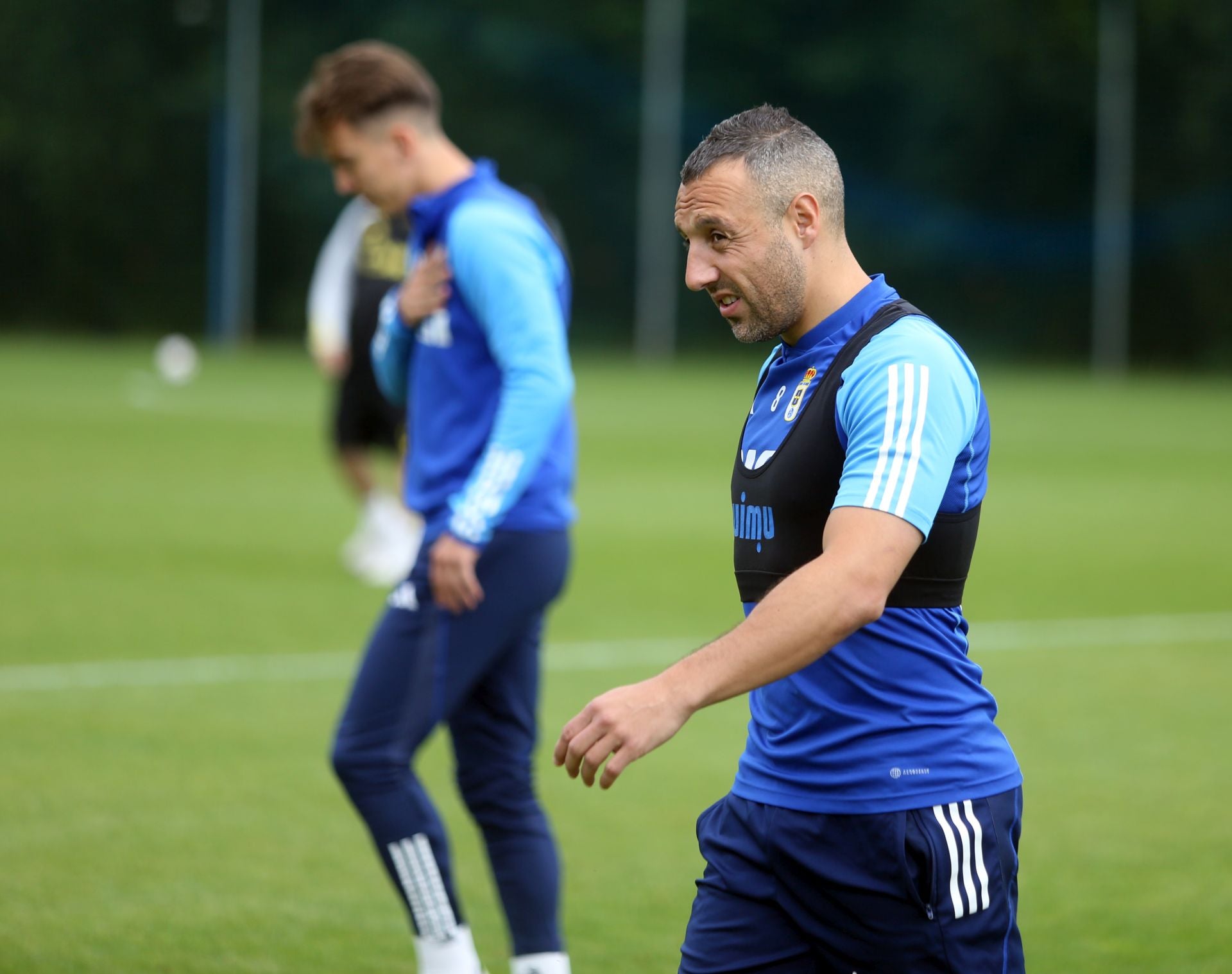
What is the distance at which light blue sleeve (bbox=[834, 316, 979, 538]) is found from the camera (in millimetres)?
2957

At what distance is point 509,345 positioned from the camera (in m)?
4.64

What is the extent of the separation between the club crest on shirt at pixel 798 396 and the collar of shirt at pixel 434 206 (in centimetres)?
186

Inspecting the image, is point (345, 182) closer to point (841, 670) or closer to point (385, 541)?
point (841, 670)

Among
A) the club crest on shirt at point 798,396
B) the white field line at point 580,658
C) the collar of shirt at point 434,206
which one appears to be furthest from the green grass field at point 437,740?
the club crest on shirt at point 798,396

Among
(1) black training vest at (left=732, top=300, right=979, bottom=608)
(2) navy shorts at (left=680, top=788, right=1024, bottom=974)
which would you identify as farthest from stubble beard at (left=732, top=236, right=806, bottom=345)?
(2) navy shorts at (left=680, top=788, right=1024, bottom=974)

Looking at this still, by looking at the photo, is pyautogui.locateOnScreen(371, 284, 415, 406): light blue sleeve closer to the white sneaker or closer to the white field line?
the white field line

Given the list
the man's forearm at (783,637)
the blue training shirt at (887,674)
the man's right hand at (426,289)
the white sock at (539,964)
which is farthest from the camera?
the man's right hand at (426,289)

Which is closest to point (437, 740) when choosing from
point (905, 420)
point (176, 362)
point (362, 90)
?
point (362, 90)

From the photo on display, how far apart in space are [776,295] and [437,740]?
493 cm

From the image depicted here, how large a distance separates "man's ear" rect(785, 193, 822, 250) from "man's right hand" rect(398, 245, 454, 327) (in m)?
1.70

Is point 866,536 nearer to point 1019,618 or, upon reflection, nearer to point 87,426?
point 1019,618

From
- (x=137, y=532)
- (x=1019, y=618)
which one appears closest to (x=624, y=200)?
(x=137, y=532)

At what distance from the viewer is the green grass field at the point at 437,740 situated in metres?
5.46

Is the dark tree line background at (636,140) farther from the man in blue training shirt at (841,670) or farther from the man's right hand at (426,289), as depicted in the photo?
the man in blue training shirt at (841,670)
